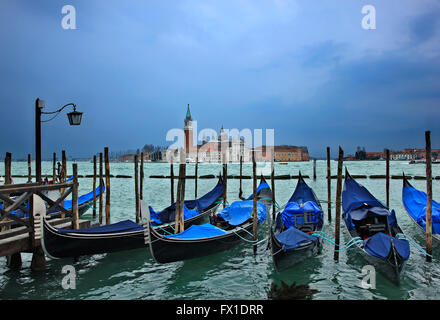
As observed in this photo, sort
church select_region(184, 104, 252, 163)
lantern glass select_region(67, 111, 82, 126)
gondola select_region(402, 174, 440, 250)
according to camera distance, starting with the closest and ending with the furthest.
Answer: lantern glass select_region(67, 111, 82, 126) < gondola select_region(402, 174, 440, 250) < church select_region(184, 104, 252, 163)

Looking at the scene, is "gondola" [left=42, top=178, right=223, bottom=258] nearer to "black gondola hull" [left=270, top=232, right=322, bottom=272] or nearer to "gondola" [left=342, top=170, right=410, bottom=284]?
"black gondola hull" [left=270, top=232, right=322, bottom=272]

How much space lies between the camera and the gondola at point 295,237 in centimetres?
461

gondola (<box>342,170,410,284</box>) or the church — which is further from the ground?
the church

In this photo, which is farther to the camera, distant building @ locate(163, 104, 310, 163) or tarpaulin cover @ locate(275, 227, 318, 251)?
distant building @ locate(163, 104, 310, 163)

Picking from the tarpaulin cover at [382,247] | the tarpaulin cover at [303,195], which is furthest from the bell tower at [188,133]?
the tarpaulin cover at [382,247]

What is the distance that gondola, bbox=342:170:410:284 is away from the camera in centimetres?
416

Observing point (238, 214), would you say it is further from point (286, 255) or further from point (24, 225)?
point (24, 225)

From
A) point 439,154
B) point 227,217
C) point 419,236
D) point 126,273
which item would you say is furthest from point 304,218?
point 439,154

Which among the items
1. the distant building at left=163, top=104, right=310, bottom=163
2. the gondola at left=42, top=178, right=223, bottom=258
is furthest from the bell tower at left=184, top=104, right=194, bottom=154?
Answer: the gondola at left=42, top=178, right=223, bottom=258

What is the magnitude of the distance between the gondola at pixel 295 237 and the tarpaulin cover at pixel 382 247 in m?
0.82

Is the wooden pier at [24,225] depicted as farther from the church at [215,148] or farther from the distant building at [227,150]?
the church at [215,148]

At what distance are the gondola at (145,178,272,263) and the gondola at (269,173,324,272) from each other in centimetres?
83

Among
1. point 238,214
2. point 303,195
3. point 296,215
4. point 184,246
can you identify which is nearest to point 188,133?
point 303,195

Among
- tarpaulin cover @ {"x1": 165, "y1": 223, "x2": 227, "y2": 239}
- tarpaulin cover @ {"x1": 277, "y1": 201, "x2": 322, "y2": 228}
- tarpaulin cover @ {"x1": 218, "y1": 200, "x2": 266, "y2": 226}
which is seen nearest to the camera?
tarpaulin cover @ {"x1": 165, "y1": 223, "x2": 227, "y2": 239}
